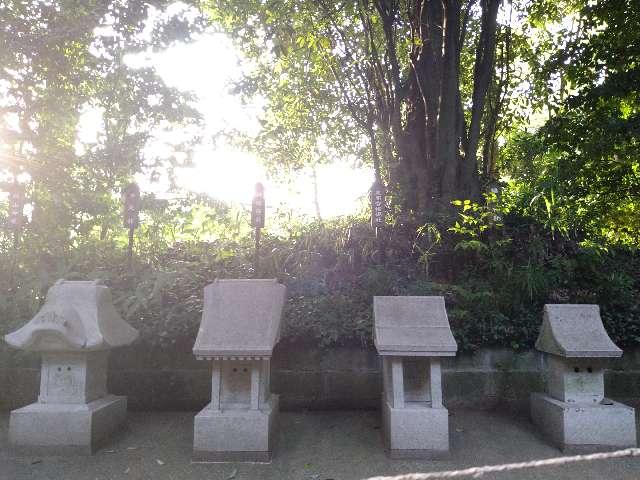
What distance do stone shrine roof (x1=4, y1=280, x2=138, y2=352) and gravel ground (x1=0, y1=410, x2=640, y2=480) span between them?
3.23 feet

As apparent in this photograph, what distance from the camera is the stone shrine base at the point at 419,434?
13.5 feet

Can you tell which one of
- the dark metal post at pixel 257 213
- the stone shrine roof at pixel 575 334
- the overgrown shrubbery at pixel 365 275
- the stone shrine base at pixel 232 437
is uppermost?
the dark metal post at pixel 257 213

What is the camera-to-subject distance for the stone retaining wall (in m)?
5.55

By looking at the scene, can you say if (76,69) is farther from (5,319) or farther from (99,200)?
(5,319)

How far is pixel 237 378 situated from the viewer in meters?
4.34

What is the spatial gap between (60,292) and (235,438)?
231 centimetres

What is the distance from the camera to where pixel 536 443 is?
4.54 m

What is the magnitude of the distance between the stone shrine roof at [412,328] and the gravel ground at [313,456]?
970 mm

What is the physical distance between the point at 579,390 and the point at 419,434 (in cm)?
166

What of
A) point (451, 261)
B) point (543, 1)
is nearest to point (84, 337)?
point (451, 261)

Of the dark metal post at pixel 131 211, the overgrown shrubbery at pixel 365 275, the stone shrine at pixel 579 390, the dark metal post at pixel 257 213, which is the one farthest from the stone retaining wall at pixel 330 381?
the dark metal post at pixel 131 211

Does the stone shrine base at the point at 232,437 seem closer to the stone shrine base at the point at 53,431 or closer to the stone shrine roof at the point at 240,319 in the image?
the stone shrine roof at the point at 240,319

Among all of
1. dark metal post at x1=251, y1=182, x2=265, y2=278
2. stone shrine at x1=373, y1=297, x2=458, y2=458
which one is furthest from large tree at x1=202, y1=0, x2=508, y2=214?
→ stone shrine at x1=373, y1=297, x2=458, y2=458

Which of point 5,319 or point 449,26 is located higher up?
point 449,26
